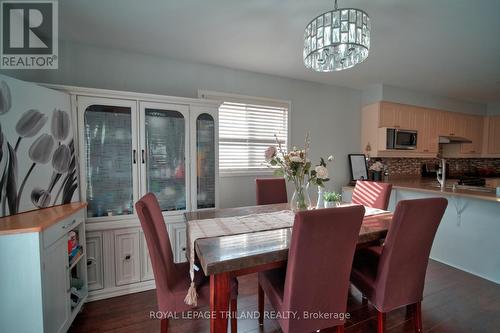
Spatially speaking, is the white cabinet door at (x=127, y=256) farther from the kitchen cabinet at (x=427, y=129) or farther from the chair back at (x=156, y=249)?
the kitchen cabinet at (x=427, y=129)

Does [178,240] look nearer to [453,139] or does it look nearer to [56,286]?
[56,286]

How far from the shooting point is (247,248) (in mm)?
1195

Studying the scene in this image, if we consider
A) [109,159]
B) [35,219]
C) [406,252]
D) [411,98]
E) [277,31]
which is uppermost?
[277,31]

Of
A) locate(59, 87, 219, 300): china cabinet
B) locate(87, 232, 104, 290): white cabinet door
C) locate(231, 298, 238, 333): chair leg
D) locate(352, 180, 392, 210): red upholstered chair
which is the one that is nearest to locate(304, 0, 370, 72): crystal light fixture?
locate(59, 87, 219, 300): china cabinet

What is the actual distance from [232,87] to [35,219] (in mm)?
2282

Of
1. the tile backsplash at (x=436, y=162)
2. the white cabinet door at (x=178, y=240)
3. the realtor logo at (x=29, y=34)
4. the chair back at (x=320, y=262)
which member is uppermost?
the realtor logo at (x=29, y=34)

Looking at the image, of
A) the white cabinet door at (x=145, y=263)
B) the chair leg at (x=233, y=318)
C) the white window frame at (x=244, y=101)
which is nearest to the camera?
the chair leg at (x=233, y=318)

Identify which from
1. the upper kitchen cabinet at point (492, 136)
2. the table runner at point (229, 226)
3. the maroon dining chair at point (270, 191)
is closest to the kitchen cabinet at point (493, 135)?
the upper kitchen cabinet at point (492, 136)

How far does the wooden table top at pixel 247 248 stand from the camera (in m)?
1.07

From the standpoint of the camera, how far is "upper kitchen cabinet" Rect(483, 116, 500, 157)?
4.51 m

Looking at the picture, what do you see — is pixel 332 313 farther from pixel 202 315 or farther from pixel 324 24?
pixel 324 24

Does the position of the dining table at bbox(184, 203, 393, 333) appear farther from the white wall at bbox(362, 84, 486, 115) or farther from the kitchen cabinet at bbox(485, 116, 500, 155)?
the kitchen cabinet at bbox(485, 116, 500, 155)

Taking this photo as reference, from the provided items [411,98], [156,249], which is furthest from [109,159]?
[411,98]

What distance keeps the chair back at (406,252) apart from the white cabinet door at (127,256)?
6.60 ft
